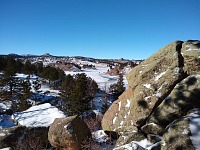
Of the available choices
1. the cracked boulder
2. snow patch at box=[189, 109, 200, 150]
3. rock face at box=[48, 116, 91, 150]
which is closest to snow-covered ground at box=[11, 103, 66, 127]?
rock face at box=[48, 116, 91, 150]

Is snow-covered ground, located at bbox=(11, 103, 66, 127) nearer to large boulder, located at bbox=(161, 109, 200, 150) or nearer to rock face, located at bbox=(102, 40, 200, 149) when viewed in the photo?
rock face, located at bbox=(102, 40, 200, 149)

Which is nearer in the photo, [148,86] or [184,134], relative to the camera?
[184,134]

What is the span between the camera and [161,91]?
7.42 meters

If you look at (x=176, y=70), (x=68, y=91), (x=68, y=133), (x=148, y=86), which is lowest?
(x=68, y=91)

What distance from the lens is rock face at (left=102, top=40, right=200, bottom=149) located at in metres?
6.81

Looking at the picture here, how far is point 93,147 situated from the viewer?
10.8m

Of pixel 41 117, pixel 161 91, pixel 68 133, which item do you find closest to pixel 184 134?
pixel 161 91

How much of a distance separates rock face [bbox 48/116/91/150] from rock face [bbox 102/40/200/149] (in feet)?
10.7

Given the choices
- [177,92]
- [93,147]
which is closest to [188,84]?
[177,92]

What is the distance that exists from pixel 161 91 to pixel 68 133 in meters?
6.27

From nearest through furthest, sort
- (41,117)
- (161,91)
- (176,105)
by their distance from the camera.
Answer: (176,105) < (161,91) < (41,117)

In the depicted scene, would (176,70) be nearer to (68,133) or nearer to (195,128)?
(195,128)

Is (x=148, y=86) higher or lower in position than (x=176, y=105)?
higher

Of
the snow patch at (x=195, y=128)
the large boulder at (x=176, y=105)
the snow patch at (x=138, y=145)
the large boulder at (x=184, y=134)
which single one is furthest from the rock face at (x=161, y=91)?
the large boulder at (x=184, y=134)
